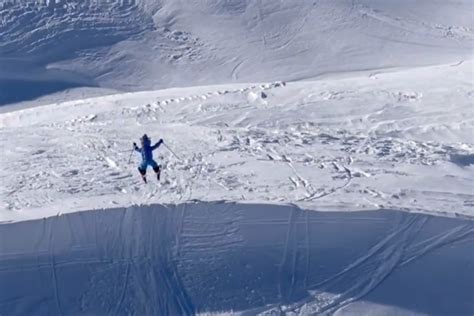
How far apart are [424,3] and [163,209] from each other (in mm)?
15577

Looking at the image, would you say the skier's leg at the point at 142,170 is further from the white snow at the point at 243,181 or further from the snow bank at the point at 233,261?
the snow bank at the point at 233,261

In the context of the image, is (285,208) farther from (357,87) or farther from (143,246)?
(357,87)

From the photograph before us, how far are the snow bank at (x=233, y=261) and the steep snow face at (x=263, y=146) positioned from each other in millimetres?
448

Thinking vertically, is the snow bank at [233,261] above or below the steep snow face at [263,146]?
below

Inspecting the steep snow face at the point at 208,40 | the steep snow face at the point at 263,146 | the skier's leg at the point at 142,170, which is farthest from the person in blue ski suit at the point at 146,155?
the steep snow face at the point at 208,40

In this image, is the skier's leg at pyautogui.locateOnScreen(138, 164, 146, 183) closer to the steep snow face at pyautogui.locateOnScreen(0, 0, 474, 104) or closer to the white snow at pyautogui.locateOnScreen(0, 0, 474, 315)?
the white snow at pyautogui.locateOnScreen(0, 0, 474, 315)

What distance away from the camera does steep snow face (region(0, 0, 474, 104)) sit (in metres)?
23.9

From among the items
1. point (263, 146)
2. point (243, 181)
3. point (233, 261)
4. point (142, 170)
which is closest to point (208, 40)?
point (263, 146)

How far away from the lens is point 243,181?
1480 centimetres

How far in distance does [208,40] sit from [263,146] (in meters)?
9.22

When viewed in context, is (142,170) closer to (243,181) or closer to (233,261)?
(243,181)

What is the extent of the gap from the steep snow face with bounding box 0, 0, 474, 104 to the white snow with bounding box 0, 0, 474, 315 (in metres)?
0.09

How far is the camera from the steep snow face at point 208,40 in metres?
23.9

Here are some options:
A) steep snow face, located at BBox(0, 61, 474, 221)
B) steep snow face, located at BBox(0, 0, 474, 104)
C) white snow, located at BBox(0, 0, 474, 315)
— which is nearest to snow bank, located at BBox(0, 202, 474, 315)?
white snow, located at BBox(0, 0, 474, 315)
